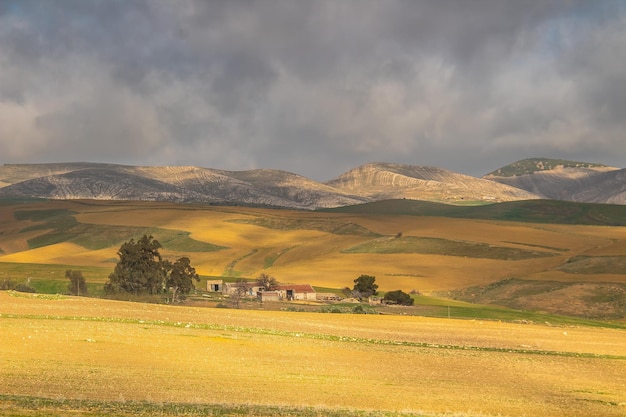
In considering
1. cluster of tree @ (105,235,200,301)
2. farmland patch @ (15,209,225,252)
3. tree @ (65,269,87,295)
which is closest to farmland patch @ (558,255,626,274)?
cluster of tree @ (105,235,200,301)

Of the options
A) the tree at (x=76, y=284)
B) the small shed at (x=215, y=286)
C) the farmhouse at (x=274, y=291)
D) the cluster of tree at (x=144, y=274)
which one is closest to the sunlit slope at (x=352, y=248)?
the farmhouse at (x=274, y=291)

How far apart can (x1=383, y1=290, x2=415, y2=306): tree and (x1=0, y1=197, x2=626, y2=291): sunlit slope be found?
1529 cm

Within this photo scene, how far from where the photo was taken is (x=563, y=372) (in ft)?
142

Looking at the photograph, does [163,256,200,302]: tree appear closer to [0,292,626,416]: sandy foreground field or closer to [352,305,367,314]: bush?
[352,305,367,314]: bush

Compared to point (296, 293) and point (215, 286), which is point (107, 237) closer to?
point (215, 286)

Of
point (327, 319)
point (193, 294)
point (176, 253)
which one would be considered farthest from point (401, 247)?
point (327, 319)

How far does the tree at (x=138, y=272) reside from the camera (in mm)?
103000

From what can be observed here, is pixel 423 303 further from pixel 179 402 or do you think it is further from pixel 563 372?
pixel 179 402

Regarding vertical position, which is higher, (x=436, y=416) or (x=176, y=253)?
(x=176, y=253)

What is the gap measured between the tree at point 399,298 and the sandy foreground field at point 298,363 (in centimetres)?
3156

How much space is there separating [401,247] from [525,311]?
186 feet

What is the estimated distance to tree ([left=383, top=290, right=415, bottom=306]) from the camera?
101438 mm

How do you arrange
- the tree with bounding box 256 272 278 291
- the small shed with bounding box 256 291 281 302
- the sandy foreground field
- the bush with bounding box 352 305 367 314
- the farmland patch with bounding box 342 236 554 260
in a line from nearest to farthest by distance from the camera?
the sandy foreground field, the bush with bounding box 352 305 367 314, the small shed with bounding box 256 291 281 302, the tree with bounding box 256 272 278 291, the farmland patch with bounding box 342 236 554 260

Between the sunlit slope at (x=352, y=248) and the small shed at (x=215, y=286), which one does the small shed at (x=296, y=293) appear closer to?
the small shed at (x=215, y=286)
